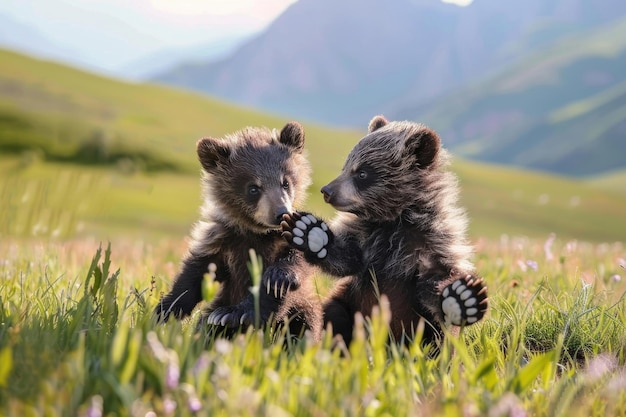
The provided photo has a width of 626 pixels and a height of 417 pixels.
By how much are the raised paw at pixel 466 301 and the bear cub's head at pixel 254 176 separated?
1.43 m

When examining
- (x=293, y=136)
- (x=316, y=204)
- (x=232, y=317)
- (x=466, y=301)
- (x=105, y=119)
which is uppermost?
(x=105, y=119)

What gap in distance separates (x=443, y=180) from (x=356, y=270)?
0.95 metres

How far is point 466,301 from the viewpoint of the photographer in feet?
12.7

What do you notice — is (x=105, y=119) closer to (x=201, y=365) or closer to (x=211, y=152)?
(x=211, y=152)

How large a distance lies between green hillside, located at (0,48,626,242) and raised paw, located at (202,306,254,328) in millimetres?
19051

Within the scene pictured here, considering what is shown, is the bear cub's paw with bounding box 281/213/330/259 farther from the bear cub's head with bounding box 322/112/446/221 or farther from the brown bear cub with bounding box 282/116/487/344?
the bear cub's head with bounding box 322/112/446/221

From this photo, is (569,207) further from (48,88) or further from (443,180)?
(443,180)

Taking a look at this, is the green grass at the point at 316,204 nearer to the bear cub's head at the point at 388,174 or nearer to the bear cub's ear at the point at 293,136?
the bear cub's ear at the point at 293,136

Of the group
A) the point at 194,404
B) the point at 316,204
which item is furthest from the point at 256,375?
the point at 316,204

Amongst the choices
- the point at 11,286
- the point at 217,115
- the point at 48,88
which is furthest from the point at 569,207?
the point at 11,286

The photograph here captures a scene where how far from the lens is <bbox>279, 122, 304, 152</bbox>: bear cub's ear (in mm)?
5668

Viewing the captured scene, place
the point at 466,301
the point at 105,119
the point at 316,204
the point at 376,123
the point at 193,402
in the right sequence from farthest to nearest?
the point at 105,119 < the point at 316,204 < the point at 376,123 < the point at 466,301 < the point at 193,402

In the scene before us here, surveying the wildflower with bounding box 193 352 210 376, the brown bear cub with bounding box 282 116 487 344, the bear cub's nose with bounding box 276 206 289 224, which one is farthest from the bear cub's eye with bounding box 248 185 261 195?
the wildflower with bounding box 193 352 210 376

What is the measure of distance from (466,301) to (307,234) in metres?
1.11
